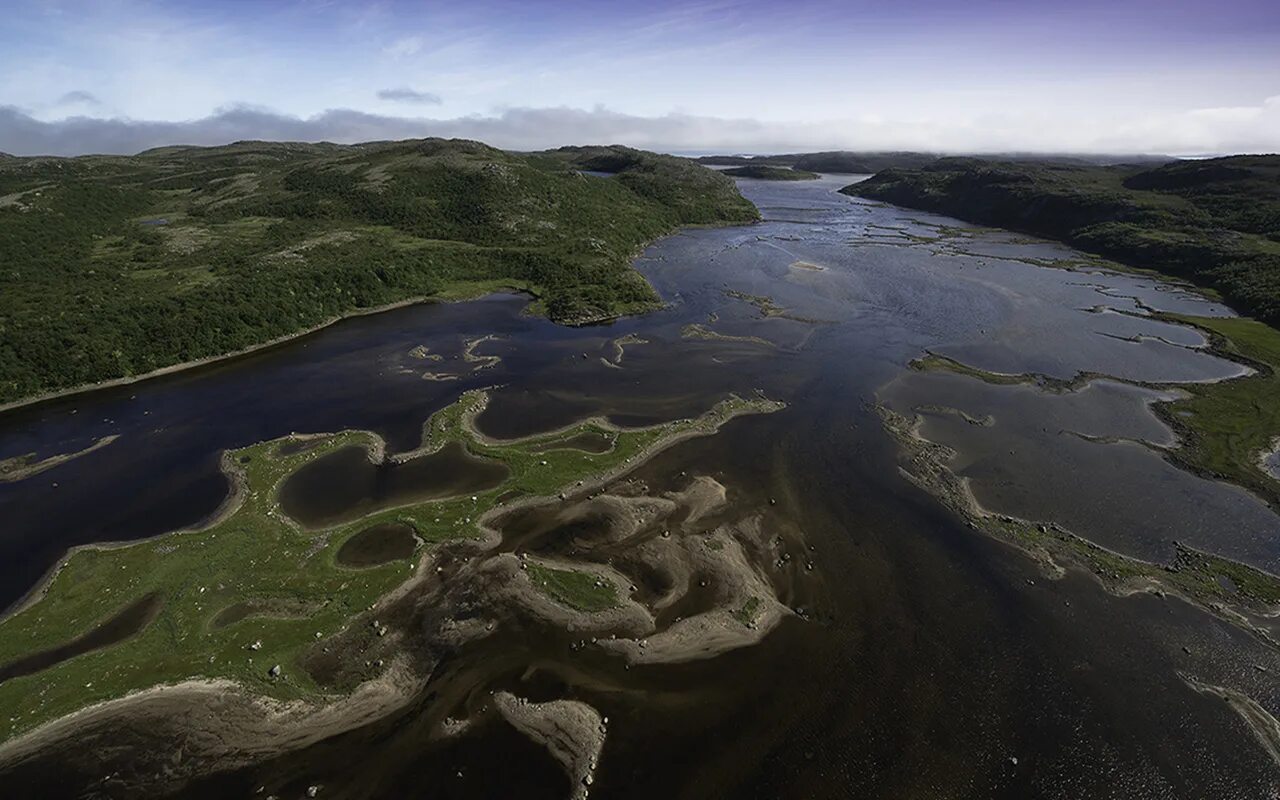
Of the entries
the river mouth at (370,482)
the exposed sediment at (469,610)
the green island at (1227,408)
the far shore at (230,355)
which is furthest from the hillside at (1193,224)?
the far shore at (230,355)

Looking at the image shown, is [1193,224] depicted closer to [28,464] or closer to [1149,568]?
[1149,568]

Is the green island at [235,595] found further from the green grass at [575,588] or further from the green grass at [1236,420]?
the green grass at [1236,420]

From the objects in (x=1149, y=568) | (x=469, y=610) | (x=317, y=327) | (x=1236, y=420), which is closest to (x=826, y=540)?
(x=1149, y=568)

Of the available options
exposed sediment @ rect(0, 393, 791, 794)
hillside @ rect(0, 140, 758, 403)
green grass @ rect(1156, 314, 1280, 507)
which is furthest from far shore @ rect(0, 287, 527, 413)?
green grass @ rect(1156, 314, 1280, 507)

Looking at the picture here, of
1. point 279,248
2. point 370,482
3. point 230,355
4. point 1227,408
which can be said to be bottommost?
point 370,482

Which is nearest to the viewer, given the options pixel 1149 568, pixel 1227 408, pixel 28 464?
pixel 1149 568

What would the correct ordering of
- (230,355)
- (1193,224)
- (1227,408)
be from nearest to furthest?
(1227,408) → (230,355) → (1193,224)
